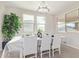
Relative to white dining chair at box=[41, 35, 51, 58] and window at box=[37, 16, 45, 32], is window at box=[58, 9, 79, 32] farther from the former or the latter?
white dining chair at box=[41, 35, 51, 58]

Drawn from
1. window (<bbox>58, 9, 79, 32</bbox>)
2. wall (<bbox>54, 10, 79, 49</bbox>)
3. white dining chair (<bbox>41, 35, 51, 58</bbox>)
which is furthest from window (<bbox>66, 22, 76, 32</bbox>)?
white dining chair (<bbox>41, 35, 51, 58</bbox>)

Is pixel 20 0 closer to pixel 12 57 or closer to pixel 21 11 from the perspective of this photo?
pixel 21 11

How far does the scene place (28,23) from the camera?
24.6 feet

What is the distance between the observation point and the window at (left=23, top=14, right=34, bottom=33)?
7299 mm

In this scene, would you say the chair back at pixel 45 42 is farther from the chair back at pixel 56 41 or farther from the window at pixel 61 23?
the window at pixel 61 23

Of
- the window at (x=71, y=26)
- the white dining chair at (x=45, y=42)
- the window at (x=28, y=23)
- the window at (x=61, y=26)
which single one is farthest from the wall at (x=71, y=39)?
the white dining chair at (x=45, y=42)

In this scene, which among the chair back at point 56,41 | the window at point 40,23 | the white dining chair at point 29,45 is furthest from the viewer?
the window at point 40,23

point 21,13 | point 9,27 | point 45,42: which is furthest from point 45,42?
point 21,13

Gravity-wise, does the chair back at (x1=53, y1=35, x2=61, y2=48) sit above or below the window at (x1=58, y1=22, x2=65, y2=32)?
below

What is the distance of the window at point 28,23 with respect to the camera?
7.30m

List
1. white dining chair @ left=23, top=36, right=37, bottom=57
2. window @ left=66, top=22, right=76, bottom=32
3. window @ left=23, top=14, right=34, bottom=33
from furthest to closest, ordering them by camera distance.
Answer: window @ left=23, top=14, right=34, bottom=33
window @ left=66, top=22, right=76, bottom=32
white dining chair @ left=23, top=36, right=37, bottom=57

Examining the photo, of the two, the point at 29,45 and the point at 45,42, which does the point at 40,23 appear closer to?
the point at 45,42

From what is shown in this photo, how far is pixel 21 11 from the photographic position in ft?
22.9

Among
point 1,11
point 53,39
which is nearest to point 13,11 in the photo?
point 1,11
